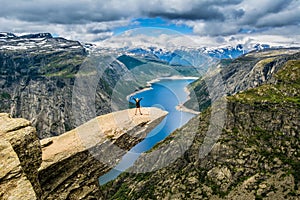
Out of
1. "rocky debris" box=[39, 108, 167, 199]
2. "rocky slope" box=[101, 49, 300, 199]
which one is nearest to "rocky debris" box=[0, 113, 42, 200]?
"rocky debris" box=[39, 108, 167, 199]

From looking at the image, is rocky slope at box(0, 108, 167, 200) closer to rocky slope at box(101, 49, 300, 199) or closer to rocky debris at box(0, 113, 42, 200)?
rocky debris at box(0, 113, 42, 200)

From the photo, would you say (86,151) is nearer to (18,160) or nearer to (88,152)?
(88,152)

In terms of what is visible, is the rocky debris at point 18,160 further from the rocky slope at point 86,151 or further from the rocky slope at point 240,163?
the rocky slope at point 240,163

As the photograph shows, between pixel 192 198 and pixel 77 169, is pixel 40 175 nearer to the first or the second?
pixel 77 169

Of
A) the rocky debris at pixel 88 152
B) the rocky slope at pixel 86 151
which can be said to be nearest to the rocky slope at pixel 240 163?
the rocky slope at pixel 86 151

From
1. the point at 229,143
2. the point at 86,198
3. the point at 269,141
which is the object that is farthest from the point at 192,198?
the point at 86,198
